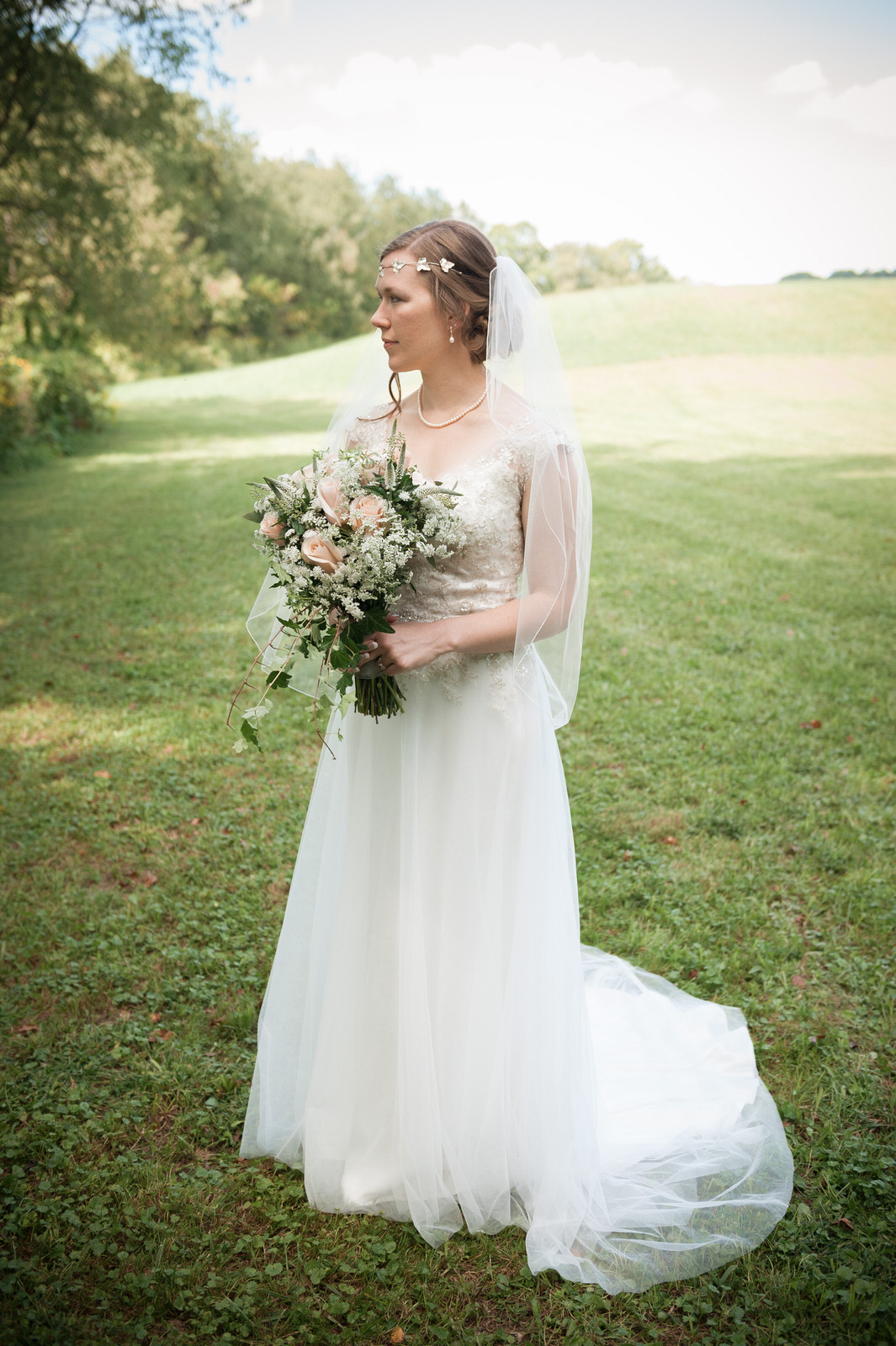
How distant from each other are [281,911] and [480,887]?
2003 millimetres

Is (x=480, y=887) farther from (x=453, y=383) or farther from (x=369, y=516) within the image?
(x=453, y=383)

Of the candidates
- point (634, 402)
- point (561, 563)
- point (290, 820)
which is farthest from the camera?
point (634, 402)

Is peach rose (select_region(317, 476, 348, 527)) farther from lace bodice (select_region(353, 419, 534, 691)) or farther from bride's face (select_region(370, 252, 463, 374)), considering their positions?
bride's face (select_region(370, 252, 463, 374))

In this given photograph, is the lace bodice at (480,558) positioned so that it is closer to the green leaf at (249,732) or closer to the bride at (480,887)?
the bride at (480,887)

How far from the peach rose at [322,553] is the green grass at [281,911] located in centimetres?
212

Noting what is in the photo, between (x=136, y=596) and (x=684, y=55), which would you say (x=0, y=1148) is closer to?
(x=136, y=596)

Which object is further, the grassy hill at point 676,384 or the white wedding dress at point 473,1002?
the grassy hill at point 676,384

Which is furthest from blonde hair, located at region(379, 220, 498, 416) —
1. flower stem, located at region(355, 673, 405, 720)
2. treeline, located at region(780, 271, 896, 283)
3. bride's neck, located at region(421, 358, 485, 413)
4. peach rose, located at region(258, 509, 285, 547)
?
treeline, located at region(780, 271, 896, 283)

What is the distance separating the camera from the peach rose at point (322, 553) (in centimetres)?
232

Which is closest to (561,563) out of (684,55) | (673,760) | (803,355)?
(673,760)

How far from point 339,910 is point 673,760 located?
151 inches

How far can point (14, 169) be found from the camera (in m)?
16.0

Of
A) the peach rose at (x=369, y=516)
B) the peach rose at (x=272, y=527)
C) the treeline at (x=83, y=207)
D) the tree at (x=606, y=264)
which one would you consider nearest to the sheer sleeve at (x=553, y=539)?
the peach rose at (x=369, y=516)

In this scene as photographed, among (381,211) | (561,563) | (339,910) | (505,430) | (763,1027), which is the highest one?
(381,211)
